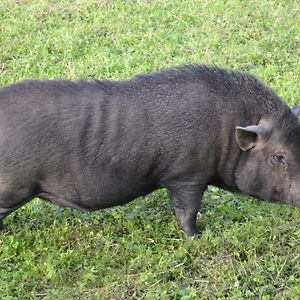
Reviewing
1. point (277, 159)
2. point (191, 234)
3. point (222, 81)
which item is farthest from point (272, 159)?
point (191, 234)

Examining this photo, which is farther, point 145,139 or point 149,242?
point 149,242

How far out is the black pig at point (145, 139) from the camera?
15.0 feet

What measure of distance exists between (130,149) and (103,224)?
1049 mm

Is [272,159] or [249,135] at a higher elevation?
[249,135]

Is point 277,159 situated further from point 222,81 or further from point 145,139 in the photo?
point 145,139

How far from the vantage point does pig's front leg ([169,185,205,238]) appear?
500cm

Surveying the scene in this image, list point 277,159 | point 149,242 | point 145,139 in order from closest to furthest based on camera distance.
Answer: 1. point 145,139
2. point 277,159
3. point 149,242

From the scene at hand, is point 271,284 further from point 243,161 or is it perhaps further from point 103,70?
point 103,70

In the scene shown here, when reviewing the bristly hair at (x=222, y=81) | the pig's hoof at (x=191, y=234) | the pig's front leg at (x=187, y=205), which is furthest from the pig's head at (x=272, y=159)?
the pig's hoof at (x=191, y=234)

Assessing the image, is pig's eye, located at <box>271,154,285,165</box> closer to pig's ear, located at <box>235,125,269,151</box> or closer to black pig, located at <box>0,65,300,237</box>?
black pig, located at <box>0,65,300,237</box>

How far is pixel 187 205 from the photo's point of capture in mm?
5086

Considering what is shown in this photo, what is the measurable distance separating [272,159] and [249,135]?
0.96ft

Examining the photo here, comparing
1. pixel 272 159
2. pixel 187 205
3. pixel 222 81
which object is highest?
pixel 222 81

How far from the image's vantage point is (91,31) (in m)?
9.05
